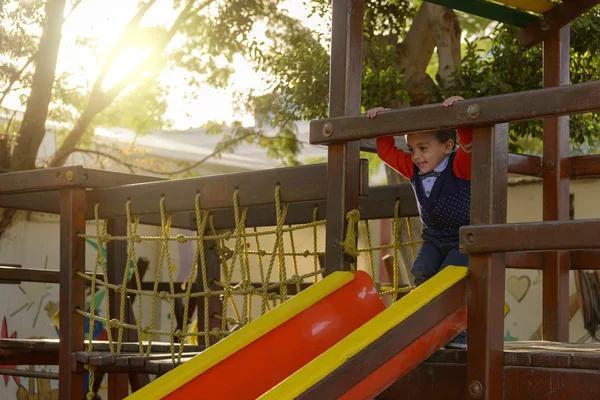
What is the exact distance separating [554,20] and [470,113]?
1.83 meters

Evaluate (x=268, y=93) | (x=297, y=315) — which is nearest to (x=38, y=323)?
(x=268, y=93)

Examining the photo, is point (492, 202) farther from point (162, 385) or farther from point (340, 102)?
point (162, 385)

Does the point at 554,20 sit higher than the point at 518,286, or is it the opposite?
the point at 554,20

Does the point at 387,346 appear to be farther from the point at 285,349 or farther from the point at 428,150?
the point at 428,150

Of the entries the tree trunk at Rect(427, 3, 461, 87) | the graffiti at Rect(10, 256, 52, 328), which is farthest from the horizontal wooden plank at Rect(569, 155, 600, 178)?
the graffiti at Rect(10, 256, 52, 328)

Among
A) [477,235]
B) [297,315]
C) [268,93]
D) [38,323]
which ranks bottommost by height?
[38,323]

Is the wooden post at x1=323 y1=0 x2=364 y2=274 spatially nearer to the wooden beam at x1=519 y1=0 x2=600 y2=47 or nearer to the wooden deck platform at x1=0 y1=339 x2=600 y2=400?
the wooden deck platform at x1=0 y1=339 x2=600 y2=400

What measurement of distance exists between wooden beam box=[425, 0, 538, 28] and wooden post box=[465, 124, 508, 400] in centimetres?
150

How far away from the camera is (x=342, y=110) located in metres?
3.16

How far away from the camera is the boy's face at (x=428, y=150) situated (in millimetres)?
3186

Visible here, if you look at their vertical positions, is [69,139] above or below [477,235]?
above

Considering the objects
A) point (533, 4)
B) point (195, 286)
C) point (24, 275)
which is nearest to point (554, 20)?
point (533, 4)

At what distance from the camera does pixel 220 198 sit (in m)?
3.41

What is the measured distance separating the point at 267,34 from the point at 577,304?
4470 millimetres
